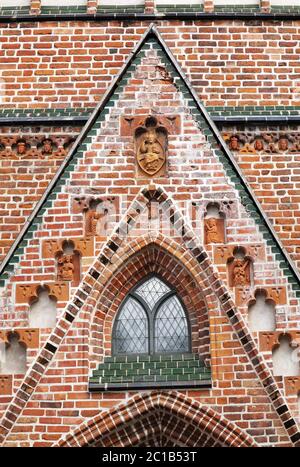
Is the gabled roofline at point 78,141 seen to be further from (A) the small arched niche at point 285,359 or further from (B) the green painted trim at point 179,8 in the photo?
(A) the small arched niche at point 285,359

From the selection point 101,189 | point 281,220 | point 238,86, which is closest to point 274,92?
point 238,86

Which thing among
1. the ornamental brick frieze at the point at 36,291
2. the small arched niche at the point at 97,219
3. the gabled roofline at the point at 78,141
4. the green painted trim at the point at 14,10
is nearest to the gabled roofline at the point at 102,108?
the gabled roofline at the point at 78,141

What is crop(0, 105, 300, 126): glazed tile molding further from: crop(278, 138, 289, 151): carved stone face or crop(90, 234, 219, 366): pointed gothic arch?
crop(90, 234, 219, 366): pointed gothic arch

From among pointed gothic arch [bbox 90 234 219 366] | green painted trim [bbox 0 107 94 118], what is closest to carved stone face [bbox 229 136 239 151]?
green painted trim [bbox 0 107 94 118]

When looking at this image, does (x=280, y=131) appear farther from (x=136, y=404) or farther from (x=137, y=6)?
(x=136, y=404)

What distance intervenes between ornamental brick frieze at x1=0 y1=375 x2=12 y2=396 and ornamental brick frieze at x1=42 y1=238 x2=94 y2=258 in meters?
1.56

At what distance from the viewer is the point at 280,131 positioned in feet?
56.7

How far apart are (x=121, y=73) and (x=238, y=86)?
1887 millimetres

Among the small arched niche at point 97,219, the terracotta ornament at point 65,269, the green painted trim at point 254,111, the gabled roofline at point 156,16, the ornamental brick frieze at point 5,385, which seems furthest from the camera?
the gabled roofline at point 156,16

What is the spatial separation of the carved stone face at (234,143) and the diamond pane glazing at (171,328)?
7.57 feet

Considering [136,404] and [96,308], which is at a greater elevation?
[96,308]

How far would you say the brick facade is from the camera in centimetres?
1484

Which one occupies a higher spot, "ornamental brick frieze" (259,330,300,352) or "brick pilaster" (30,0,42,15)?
"brick pilaster" (30,0,42,15)

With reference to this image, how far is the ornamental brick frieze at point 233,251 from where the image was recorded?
15.4 metres
